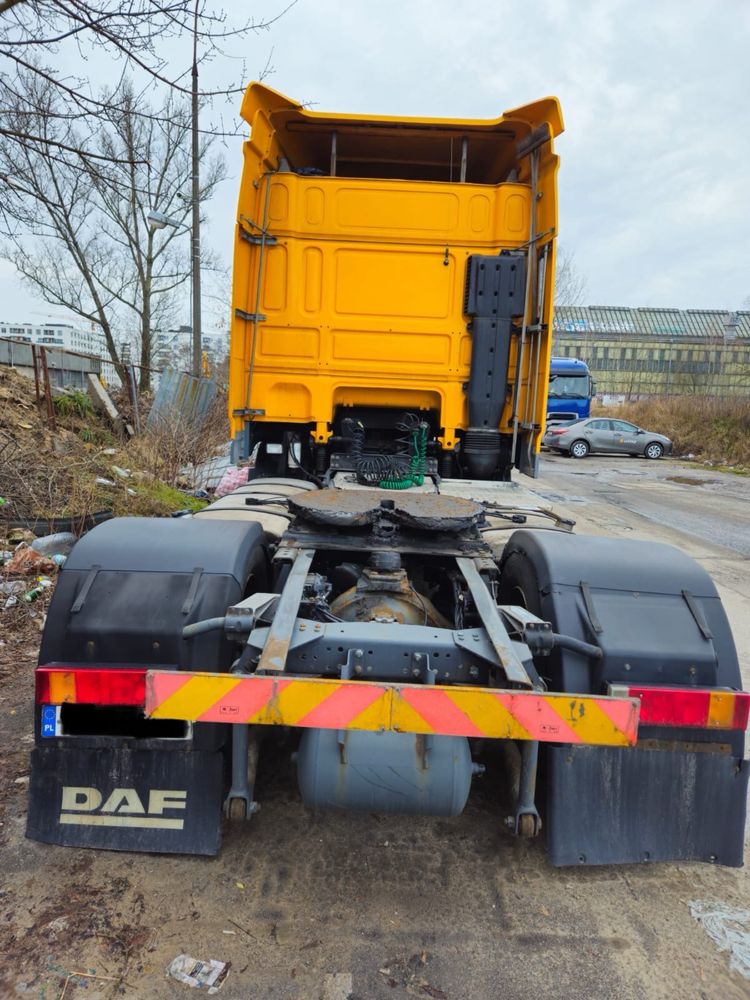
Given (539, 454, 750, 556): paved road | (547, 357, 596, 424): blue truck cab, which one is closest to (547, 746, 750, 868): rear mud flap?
(539, 454, 750, 556): paved road

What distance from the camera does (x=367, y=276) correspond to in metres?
5.08

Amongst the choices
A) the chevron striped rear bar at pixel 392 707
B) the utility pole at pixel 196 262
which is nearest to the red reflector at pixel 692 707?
the chevron striped rear bar at pixel 392 707

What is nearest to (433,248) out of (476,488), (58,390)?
(476,488)

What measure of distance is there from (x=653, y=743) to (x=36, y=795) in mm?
2221

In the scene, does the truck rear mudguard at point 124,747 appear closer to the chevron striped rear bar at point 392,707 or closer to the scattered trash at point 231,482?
the chevron striped rear bar at point 392,707

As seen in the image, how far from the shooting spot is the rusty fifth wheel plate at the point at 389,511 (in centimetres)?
297

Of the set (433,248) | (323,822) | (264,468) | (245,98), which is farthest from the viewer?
(264,468)

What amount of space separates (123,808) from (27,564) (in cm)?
368

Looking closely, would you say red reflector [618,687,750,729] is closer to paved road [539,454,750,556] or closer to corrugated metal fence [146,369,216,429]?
paved road [539,454,750,556]

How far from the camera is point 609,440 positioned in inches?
858

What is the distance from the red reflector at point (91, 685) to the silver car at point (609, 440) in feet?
68.7

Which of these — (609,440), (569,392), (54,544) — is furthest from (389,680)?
(569,392)

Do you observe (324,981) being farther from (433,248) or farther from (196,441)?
(196,441)

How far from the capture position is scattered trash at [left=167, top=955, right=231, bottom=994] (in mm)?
1938
